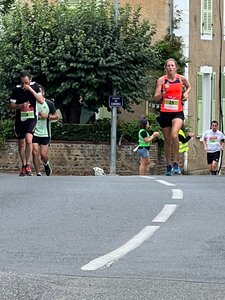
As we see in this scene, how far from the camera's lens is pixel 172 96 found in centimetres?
1823

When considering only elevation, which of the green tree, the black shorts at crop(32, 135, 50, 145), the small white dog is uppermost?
the green tree

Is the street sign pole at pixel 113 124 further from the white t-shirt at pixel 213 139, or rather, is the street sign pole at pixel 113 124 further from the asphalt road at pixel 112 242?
the asphalt road at pixel 112 242

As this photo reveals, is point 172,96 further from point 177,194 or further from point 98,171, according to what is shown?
point 98,171

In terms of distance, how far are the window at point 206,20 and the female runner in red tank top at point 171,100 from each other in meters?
18.4

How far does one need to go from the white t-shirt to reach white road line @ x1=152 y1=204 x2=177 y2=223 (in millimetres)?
17738

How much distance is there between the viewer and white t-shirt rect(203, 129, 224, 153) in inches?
1179

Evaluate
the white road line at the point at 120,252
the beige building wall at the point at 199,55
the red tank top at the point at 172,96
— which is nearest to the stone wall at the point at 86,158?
the beige building wall at the point at 199,55

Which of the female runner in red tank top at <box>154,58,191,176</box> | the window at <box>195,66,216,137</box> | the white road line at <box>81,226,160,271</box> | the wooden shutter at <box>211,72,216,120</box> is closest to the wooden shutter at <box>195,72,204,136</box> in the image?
the window at <box>195,66,216,137</box>

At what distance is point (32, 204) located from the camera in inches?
504

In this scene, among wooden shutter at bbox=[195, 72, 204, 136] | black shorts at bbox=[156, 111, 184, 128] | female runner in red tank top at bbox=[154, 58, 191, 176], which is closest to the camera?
female runner in red tank top at bbox=[154, 58, 191, 176]

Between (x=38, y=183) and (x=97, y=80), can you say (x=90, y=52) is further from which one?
(x=38, y=183)

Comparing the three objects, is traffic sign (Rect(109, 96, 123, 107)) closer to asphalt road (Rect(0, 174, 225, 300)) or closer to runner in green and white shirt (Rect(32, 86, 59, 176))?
runner in green and white shirt (Rect(32, 86, 59, 176))

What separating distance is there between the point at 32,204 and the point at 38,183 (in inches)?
121

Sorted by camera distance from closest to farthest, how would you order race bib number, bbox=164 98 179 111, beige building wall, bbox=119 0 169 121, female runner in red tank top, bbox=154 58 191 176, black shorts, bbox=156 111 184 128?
female runner in red tank top, bbox=154 58 191 176 → race bib number, bbox=164 98 179 111 → black shorts, bbox=156 111 184 128 → beige building wall, bbox=119 0 169 121
